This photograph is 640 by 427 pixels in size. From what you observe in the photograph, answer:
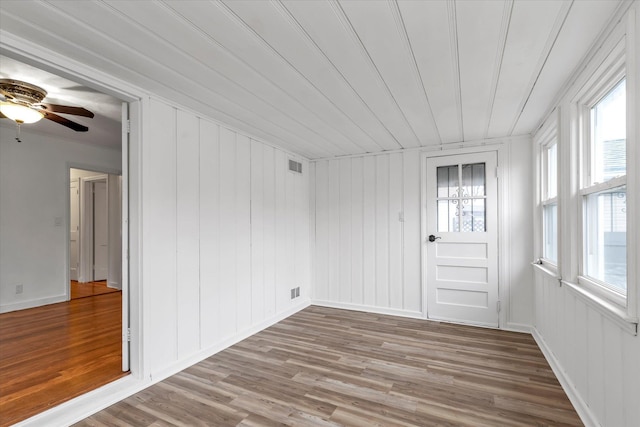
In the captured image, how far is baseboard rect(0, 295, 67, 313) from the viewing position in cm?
429

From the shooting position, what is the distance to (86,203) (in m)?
6.41

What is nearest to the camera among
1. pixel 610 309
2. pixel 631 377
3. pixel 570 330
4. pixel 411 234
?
pixel 631 377

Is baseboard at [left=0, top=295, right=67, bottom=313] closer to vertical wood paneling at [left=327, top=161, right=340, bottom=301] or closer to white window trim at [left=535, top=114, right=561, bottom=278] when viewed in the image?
vertical wood paneling at [left=327, top=161, right=340, bottom=301]

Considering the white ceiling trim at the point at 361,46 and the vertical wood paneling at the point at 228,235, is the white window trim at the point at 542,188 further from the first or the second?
the vertical wood paneling at the point at 228,235

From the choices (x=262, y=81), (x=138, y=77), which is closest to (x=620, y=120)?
(x=262, y=81)

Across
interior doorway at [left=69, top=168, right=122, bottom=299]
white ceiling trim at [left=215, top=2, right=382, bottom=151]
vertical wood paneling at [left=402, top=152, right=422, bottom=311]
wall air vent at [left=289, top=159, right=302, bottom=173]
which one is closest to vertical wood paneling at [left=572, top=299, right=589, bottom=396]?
vertical wood paneling at [left=402, top=152, right=422, bottom=311]

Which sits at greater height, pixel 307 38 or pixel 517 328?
pixel 307 38

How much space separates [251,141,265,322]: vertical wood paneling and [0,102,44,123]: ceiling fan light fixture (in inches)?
78.2

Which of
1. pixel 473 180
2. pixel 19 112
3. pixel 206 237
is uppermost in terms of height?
pixel 19 112

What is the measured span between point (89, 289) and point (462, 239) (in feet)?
21.6

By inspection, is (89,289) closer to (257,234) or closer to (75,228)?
(75,228)

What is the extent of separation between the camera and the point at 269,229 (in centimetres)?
401

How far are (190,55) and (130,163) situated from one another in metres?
1.08

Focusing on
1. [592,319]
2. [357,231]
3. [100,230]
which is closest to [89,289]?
[100,230]
